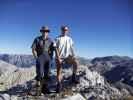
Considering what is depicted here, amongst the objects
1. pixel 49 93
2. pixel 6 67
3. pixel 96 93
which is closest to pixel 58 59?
pixel 49 93

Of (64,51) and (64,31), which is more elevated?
(64,31)

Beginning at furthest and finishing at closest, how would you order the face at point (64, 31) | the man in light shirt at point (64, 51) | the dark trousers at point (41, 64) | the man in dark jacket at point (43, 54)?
1. the face at point (64, 31)
2. the man in light shirt at point (64, 51)
3. the dark trousers at point (41, 64)
4. the man in dark jacket at point (43, 54)

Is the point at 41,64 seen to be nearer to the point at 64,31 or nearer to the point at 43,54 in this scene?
the point at 43,54

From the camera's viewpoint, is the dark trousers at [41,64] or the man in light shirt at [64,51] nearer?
the dark trousers at [41,64]

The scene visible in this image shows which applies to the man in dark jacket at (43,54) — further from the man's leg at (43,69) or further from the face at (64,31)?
the face at (64,31)

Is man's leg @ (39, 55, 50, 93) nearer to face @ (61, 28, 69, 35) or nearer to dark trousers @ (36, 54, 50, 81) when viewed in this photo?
dark trousers @ (36, 54, 50, 81)

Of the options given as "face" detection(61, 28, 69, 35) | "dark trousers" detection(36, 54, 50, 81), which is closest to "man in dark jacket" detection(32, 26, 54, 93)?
"dark trousers" detection(36, 54, 50, 81)

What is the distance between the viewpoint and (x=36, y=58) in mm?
17266

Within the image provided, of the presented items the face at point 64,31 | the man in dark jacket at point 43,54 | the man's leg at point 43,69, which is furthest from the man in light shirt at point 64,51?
the man's leg at point 43,69

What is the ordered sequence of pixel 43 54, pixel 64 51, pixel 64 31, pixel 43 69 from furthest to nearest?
pixel 64 51 < pixel 64 31 < pixel 43 69 < pixel 43 54

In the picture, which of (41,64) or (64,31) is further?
(64,31)

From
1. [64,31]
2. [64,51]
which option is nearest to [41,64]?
[64,51]

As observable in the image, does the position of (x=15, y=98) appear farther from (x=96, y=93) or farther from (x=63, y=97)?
(x=96, y=93)

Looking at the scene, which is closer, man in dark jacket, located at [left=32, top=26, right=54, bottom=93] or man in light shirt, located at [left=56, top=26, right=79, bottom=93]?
→ man in dark jacket, located at [left=32, top=26, right=54, bottom=93]
